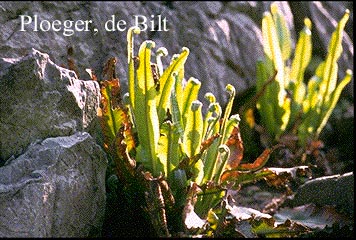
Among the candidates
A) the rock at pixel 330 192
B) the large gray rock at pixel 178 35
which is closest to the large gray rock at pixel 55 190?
the large gray rock at pixel 178 35

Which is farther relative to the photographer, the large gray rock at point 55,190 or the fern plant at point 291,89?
the fern plant at point 291,89

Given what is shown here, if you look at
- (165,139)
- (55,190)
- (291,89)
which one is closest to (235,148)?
(165,139)

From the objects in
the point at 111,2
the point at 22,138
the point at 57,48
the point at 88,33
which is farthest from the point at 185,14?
the point at 22,138

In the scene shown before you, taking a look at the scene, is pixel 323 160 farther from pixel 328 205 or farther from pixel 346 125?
pixel 328 205

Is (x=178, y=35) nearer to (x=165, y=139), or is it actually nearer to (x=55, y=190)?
(x=165, y=139)

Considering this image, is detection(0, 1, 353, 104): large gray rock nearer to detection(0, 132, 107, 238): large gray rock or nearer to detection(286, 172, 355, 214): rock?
detection(0, 132, 107, 238): large gray rock

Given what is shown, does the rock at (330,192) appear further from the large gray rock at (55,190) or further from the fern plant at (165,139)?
the large gray rock at (55,190)
